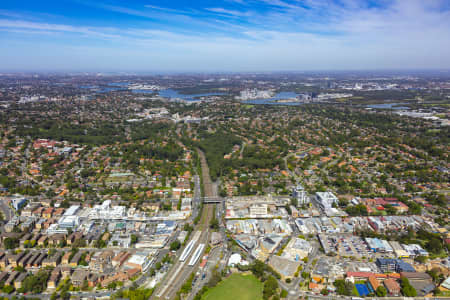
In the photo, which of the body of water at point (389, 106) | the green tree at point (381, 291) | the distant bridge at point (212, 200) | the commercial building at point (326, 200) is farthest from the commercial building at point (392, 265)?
the body of water at point (389, 106)

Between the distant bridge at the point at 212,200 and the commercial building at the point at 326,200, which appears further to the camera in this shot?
the distant bridge at the point at 212,200

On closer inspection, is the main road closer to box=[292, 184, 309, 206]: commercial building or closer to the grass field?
the grass field

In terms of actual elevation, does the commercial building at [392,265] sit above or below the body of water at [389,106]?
below

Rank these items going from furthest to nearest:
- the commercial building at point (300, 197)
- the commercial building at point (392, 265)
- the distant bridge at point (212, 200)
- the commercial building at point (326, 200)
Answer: the distant bridge at point (212, 200) → the commercial building at point (300, 197) → the commercial building at point (326, 200) → the commercial building at point (392, 265)

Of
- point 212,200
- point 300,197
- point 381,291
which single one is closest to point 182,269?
point 212,200

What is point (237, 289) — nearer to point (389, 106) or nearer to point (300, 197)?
A: point (300, 197)

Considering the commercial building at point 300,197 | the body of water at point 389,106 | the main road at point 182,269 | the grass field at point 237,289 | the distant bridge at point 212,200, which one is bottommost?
the grass field at point 237,289

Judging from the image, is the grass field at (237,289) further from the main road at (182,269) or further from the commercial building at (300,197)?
the commercial building at (300,197)

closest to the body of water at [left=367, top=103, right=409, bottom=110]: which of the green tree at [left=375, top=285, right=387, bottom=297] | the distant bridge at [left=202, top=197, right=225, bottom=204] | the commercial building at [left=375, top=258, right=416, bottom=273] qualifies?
the distant bridge at [left=202, top=197, right=225, bottom=204]

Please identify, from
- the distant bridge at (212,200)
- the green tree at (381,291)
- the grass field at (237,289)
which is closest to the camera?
the green tree at (381,291)

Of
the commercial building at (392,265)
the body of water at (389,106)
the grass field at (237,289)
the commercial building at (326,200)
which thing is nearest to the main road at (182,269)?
the grass field at (237,289)
